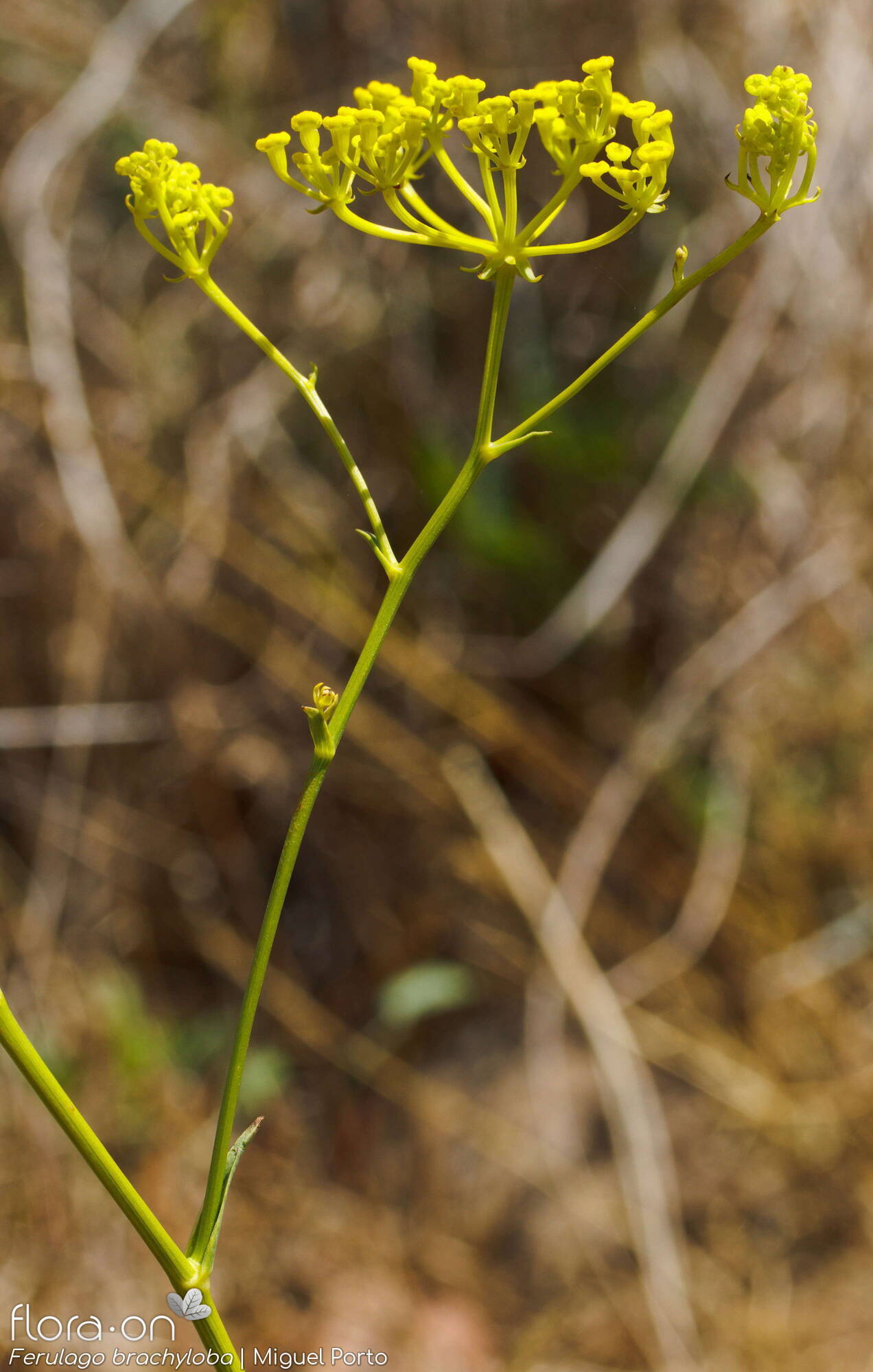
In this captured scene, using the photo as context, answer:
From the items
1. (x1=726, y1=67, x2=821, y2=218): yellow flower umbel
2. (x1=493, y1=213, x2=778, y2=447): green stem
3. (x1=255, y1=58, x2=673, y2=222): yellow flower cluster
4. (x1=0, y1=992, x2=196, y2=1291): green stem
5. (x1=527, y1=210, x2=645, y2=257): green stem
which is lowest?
(x1=0, y1=992, x2=196, y2=1291): green stem

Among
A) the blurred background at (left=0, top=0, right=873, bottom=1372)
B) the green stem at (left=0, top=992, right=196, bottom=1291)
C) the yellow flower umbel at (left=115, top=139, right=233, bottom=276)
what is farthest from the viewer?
the blurred background at (left=0, top=0, right=873, bottom=1372)

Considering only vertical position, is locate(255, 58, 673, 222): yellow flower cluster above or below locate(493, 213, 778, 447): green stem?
above

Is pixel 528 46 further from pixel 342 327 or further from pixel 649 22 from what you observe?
pixel 342 327

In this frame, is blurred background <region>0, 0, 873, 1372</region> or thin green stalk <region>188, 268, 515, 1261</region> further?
blurred background <region>0, 0, 873, 1372</region>

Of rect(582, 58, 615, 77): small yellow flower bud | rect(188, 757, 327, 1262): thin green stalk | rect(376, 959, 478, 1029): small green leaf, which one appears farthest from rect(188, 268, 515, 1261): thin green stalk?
rect(376, 959, 478, 1029): small green leaf

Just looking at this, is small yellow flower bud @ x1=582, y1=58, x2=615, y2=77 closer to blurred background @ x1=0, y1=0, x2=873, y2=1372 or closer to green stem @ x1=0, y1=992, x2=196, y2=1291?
green stem @ x1=0, y1=992, x2=196, y2=1291

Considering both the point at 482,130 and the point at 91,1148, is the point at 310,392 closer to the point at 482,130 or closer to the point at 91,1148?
the point at 482,130

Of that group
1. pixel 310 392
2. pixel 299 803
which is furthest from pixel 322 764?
pixel 310 392

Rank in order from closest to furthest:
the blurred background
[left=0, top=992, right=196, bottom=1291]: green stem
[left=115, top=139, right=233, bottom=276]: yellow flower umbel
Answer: [left=0, top=992, right=196, bottom=1291]: green stem
[left=115, top=139, right=233, bottom=276]: yellow flower umbel
the blurred background
